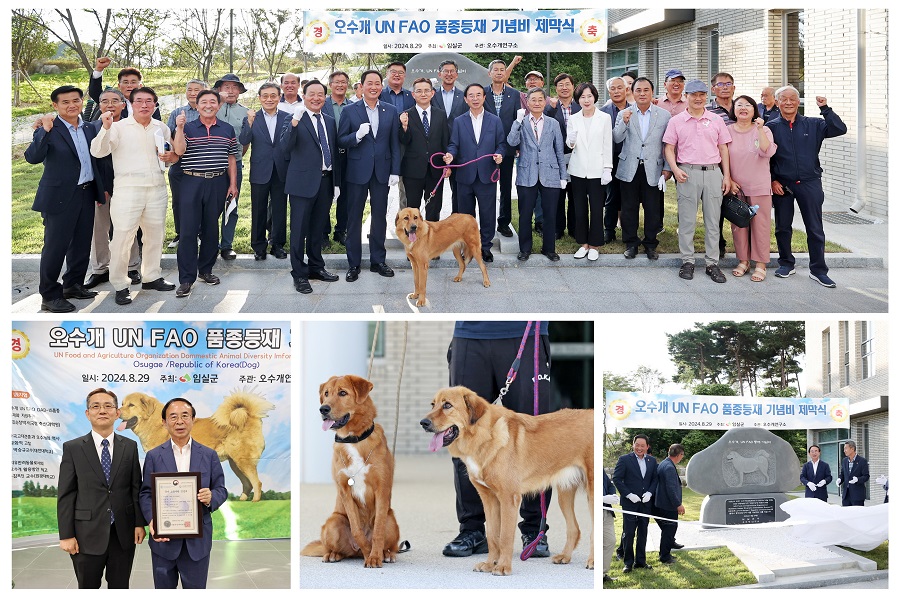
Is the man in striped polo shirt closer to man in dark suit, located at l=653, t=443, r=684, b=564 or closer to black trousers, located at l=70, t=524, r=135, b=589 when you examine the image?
black trousers, located at l=70, t=524, r=135, b=589

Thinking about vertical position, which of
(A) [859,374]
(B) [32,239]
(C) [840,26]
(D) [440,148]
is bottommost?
(A) [859,374]

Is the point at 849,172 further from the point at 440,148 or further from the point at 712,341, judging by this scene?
the point at 712,341

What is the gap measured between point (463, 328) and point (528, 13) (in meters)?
4.34

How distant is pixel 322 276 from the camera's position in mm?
8461

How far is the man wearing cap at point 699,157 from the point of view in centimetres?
820

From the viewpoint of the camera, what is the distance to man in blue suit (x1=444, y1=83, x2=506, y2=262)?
8.50 metres

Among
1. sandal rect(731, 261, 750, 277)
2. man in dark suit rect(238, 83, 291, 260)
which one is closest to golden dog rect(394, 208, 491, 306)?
man in dark suit rect(238, 83, 291, 260)

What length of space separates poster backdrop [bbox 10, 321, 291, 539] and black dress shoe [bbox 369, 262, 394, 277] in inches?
138

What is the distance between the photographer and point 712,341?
544 cm

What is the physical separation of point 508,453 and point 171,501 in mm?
1768

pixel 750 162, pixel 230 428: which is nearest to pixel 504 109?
pixel 750 162

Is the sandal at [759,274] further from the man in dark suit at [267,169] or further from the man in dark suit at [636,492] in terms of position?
the man in dark suit at [267,169]

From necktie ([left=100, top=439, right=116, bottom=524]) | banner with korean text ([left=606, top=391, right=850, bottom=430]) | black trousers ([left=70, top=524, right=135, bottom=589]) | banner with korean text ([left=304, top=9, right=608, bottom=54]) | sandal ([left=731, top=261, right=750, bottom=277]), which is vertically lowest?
black trousers ([left=70, top=524, right=135, bottom=589])

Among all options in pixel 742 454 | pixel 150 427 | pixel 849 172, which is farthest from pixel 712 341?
pixel 849 172
